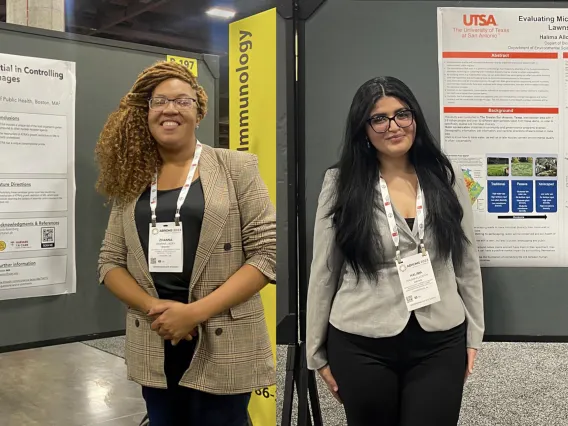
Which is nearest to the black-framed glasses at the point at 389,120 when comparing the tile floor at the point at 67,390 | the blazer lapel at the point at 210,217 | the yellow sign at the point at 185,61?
the blazer lapel at the point at 210,217

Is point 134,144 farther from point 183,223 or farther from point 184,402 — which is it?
point 184,402

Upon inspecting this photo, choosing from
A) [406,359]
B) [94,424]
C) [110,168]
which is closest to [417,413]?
[406,359]

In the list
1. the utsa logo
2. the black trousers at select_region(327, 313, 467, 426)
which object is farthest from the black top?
the utsa logo

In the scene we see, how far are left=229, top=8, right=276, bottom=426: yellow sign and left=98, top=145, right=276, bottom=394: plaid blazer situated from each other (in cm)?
33

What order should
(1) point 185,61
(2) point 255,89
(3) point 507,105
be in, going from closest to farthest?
(3) point 507,105 → (2) point 255,89 → (1) point 185,61

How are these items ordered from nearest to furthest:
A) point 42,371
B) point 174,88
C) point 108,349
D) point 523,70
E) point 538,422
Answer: point 174,88 → point 523,70 → point 538,422 → point 42,371 → point 108,349

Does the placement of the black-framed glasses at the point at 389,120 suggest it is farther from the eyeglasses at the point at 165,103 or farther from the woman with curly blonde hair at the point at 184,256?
the eyeglasses at the point at 165,103

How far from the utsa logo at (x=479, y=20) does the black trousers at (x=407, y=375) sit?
1.00 m

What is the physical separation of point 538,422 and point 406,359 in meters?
1.90

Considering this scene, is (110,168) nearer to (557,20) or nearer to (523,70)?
(523,70)

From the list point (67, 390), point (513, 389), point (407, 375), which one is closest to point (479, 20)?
point (407, 375)

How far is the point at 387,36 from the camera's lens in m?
1.69

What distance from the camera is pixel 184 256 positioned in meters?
1.49

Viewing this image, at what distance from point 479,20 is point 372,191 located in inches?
29.9
